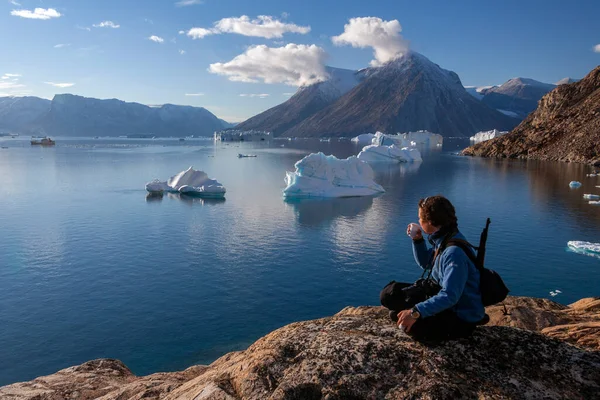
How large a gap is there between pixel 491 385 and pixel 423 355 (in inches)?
23.2

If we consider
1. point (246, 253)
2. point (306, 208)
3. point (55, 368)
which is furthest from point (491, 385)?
point (306, 208)

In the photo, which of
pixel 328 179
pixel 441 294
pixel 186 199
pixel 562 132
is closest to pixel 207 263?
pixel 441 294

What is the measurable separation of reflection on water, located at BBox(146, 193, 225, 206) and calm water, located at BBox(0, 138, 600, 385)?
0.96 feet

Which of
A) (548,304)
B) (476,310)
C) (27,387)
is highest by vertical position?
(476,310)

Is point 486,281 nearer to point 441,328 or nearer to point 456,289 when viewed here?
point 456,289

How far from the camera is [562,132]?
285ft

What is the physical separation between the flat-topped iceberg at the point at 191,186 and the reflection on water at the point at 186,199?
372 millimetres

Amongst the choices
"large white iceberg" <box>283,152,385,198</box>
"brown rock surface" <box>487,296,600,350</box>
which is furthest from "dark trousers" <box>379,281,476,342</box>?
"large white iceberg" <box>283,152,385,198</box>

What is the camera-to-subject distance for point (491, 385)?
3678mm

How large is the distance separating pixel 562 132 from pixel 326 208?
72.6 meters

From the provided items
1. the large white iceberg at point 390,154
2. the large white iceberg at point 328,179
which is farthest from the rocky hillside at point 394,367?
the large white iceberg at point 390,154

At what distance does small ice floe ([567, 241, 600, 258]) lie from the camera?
2248cm

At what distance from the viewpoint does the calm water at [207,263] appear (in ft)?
46.9

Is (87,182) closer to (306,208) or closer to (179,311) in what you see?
(306,208)
